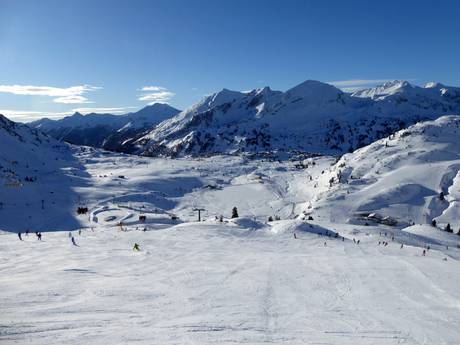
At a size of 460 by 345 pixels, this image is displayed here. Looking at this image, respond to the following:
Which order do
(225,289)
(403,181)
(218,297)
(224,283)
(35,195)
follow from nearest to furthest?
(218,297), (225,289), (224,283), (35,195), (403,181)

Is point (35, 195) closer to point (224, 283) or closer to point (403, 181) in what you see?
point (224, 283)

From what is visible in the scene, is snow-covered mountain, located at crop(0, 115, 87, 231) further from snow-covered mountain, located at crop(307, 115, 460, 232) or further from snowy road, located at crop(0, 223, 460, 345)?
snow-covered mountain, located at crop(307, 115, 460, 232)

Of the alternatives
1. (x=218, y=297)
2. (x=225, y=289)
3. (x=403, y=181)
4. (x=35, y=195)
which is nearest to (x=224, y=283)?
(x=225, y=289)

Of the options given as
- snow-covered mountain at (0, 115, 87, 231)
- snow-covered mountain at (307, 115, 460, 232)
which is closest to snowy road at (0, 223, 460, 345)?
snow-covered mountain at (0, 115, 87, 231)

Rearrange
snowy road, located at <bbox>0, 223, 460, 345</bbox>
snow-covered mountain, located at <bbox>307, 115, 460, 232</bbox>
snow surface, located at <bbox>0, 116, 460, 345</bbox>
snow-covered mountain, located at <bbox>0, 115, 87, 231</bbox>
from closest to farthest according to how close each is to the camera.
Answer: snowy road, located at <bbox>0, 223, 460, 345</bbox> < snow surface, located at <bbox>0, 116, 460, 345</bbox> < snow-covered mountain, located at <bbox>0, 115, 87, 231</bbox> < snow-covered mountain, located at <bbox>307, 115, 460, 232</bbox>

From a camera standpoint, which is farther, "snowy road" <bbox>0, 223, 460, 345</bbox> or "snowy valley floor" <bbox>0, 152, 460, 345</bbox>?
"snowy valley floor" <bbox>0, 152, 460, 345</bbox>

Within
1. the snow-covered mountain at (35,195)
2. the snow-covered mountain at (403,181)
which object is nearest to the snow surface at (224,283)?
the snow-covered mountain at (35,195)

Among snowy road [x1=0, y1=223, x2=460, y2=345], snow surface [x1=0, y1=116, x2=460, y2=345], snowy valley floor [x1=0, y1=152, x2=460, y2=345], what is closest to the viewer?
snowy road [x1=0, y1=223, x2=460, y2=345]
